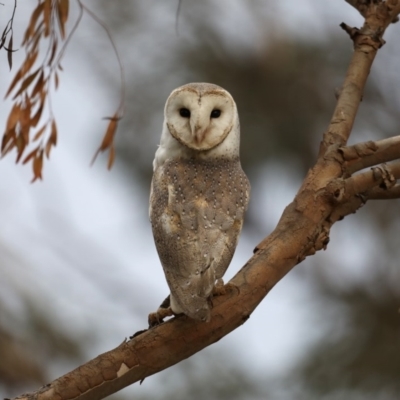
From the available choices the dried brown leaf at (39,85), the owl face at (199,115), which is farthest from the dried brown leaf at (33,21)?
the owl face at (199,115)

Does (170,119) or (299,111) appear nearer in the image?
(170,119)

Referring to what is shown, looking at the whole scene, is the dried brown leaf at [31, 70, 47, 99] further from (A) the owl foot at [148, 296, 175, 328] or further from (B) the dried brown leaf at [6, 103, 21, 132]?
(A) the owl foot at [148, 296, 175, 328]

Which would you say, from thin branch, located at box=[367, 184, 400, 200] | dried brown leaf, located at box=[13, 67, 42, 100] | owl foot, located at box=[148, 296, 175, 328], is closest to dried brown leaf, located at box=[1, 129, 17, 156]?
dried brown leaf, located at box=[13, 67, 42, 100]

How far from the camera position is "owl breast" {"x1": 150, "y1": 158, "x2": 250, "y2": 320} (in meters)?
2.35

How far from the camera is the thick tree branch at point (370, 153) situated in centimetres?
261

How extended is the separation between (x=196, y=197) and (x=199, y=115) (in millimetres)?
311

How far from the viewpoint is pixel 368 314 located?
221 inches

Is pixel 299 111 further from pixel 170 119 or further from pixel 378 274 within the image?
pixel 170 119

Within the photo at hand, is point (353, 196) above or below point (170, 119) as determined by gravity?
below

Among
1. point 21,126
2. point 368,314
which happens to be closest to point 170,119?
point 21,126

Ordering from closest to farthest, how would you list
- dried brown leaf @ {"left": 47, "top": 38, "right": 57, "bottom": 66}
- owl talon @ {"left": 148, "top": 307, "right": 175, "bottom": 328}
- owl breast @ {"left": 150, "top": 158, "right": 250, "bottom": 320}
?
owl breast @ {"left": 150, "top": 158, "right": 250, "bottom": 320}
owl talon @ {"left": 148, "top": 307, "right": 175, "bottom": 328}
dried brown leaf @ {"left": 47, "top": 38, "right": 57, "bottom": 66}

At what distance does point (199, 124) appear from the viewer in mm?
2750

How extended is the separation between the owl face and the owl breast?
0.08 meters

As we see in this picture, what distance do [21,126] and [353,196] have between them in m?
1.13
